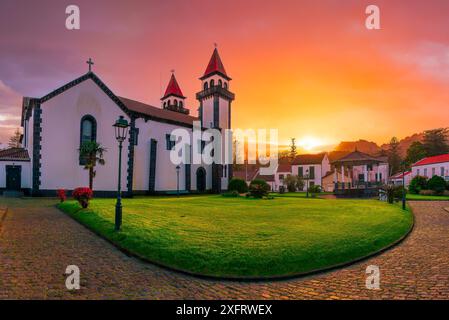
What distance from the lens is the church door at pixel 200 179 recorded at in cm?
4122

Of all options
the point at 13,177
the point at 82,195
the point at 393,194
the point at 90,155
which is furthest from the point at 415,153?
the point at 13,177

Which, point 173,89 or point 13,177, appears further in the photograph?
point 173,89

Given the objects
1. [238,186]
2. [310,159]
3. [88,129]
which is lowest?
[238,186]

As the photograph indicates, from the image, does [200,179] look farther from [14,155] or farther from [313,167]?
[313,167]

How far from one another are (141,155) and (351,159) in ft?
94.7

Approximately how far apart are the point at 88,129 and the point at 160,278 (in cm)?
2617

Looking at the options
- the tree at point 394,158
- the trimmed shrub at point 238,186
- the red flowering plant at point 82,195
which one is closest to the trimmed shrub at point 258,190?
the trimmed shrub at point 238,186

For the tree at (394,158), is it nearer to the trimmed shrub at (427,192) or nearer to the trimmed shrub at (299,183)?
the trimmed shrub at (299,183)

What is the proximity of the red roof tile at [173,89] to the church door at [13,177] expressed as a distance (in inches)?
1201

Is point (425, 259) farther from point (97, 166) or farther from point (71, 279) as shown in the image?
point (97, 166)

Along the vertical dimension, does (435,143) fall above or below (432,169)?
above

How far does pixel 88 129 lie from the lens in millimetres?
28062

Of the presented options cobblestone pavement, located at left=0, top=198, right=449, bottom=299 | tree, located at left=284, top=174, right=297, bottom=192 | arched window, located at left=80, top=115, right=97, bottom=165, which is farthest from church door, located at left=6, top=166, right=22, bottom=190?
tree, located at left=284, top=174, right=297, bottom=192
